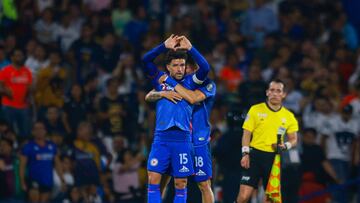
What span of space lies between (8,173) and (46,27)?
4.44 m

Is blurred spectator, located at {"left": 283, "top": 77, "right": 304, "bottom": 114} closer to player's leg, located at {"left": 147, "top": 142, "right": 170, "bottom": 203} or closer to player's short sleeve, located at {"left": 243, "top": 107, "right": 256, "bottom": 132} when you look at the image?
player's short sleeve, located at {"left": 243, "top": 107, "right": 256, "bottom": 132}

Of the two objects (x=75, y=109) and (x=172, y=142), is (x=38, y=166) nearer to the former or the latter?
(x=75, y=109)

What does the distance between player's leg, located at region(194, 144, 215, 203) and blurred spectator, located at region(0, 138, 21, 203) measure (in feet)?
17.4

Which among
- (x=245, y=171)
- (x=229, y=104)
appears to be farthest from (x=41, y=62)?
(x=245, y=171)

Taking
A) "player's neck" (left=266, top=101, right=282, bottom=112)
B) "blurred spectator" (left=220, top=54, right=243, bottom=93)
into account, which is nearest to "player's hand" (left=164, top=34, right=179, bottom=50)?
"player's neck" (left=266, top=101, right=282, bottom=112)

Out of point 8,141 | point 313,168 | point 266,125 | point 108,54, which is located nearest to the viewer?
point 266,125

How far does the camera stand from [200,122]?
17.7 meters

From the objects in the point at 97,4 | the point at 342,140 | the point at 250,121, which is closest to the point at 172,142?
the point at 250,121

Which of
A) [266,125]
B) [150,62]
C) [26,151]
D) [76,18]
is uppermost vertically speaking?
[76,18]

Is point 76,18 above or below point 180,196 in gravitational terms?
above

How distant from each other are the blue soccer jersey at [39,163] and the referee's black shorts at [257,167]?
498cm

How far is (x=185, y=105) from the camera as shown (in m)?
16.9

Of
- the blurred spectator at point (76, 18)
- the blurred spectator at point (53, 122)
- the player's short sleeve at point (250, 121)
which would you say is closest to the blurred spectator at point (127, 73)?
the blurred spectator at point (76, 18)

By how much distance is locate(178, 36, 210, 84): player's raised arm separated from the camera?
55.2 feet
